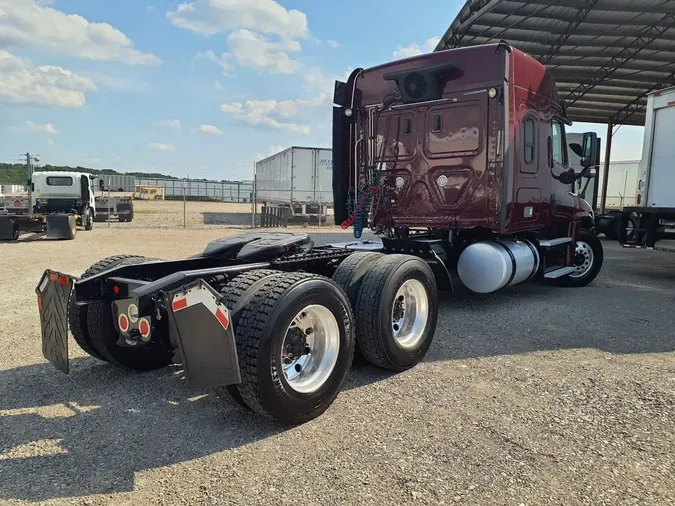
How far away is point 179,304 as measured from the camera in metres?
2.91

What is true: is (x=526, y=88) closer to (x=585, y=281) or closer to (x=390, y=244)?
(x=390, y=244)

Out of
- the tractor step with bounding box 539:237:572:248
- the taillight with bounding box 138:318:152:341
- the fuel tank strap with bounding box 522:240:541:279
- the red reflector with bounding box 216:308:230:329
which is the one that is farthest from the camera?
the tractor step with bounding box 539:237:572:248

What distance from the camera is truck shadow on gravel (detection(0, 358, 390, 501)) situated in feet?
8.96

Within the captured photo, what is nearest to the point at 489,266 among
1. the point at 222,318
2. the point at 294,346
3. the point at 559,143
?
the point at 559,143

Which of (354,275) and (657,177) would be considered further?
(657,177)

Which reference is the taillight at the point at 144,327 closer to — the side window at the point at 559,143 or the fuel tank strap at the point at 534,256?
the fuel tank strap at the point at 534,256

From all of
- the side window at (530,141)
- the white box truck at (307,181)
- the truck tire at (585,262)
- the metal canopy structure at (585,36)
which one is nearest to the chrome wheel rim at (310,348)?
the side window at (530,141)

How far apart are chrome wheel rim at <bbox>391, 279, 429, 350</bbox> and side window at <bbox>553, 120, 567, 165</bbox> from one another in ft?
14.0

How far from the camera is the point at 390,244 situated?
6.27m

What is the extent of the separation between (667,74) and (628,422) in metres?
21.0

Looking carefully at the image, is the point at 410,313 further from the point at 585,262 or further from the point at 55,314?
the point at 585,262

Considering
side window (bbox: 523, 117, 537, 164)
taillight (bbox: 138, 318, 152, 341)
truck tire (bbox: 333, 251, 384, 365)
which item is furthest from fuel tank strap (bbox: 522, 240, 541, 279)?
taillight (bbox: 138, 318, 152, 341)

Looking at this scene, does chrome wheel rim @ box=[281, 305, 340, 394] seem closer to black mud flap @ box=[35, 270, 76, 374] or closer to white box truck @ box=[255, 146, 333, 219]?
black mud flap @ box=[35, 270, 76, 374]

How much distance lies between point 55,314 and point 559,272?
6.90 meters
